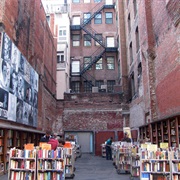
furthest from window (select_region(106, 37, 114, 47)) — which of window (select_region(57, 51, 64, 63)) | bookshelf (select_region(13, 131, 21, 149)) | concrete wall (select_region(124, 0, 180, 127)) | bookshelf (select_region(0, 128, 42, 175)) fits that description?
bookshelf (select_region(13, 131, 21, 149))

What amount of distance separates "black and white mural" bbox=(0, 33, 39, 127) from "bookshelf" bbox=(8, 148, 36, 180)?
381cm

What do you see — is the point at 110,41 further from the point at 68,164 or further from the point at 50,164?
the point at 50,164

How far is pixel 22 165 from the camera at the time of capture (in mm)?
8438

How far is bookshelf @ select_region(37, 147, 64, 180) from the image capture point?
8.42 metres

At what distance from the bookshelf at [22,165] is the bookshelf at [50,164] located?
7.9 inches

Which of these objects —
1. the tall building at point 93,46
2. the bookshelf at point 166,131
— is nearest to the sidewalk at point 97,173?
the bookshelf at point 166,131

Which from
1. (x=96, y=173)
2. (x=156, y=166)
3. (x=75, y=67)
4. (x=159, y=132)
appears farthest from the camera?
(x=75, y=67)

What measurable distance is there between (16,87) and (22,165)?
6.56 meters

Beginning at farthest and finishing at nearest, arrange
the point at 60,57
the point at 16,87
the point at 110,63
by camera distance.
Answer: the point at 110,63, the point at 60,57, the point at 16,87

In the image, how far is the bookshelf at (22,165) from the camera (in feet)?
27.5

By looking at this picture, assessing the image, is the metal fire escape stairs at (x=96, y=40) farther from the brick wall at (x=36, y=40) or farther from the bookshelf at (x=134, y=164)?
the bookshelf at (x=134, y=164)

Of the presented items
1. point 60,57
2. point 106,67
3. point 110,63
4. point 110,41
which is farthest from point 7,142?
point 110,41

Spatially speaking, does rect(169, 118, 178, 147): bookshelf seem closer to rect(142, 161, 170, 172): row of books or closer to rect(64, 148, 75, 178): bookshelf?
rect(142, 161, 170, 172): row of books

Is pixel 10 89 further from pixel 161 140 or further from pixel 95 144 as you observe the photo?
pixel 95 144
